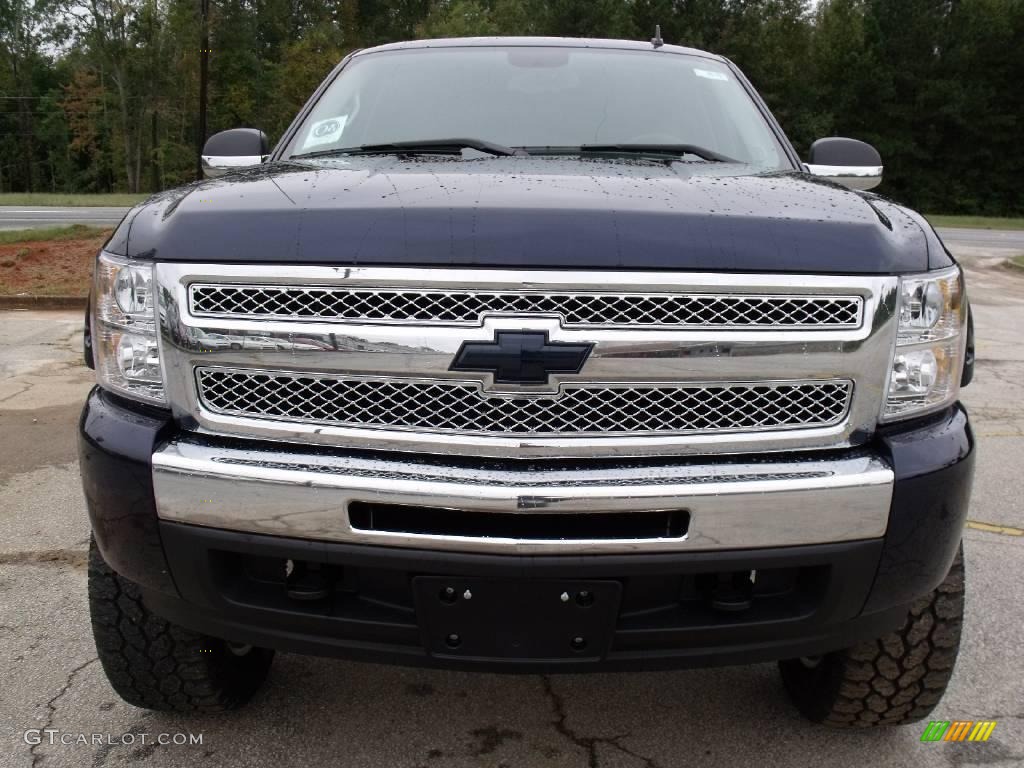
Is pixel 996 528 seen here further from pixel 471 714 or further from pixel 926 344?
pixel 471 714

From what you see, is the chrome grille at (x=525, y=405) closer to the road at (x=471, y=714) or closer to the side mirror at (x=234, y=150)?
the road at (x=471, y=714)

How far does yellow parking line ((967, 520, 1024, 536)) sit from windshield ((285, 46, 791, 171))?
6.33 ft

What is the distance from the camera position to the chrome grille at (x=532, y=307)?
1770mm

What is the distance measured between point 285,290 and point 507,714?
1.35 meters

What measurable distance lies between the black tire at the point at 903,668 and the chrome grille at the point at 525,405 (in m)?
0.69

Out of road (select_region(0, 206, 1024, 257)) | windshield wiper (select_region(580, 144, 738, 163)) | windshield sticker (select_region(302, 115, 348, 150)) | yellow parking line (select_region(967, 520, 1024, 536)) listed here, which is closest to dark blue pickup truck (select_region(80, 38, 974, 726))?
windshield wiper (select_region(580, 144, 738, 163))

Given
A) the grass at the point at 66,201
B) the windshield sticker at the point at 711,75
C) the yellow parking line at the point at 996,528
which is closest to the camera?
the windshield sticker at the point at 711,75

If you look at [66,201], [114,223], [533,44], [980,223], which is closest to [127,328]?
[533,44]

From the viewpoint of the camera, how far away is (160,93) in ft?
165

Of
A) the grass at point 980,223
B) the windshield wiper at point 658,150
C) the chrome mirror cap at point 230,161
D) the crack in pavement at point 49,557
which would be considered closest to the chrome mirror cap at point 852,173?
the windshield wiper at point 658,150

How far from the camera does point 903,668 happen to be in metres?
2.25

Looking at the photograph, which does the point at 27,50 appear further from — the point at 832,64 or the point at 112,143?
the point at 832,64

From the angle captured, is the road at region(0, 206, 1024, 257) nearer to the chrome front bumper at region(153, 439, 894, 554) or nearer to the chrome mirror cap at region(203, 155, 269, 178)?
the chrome mirror cap at region(203, 155, 269, 178)

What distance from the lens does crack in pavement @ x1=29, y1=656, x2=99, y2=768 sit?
2.30 meters
